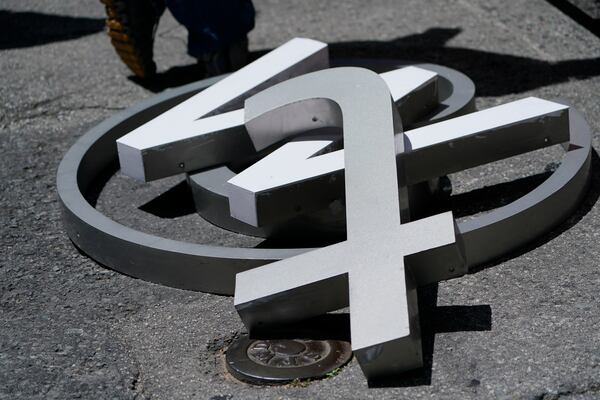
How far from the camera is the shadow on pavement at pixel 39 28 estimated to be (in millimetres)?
6629

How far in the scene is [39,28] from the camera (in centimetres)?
688

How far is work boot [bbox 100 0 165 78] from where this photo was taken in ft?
17.6

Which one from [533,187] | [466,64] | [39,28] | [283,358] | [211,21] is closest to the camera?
[283,358]

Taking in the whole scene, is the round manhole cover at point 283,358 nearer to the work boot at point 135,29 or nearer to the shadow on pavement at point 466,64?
the shadow on pavement at point 466,64

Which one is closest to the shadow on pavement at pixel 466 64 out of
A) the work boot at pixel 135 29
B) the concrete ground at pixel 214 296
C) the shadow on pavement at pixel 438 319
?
the concrete ground at pixel 214 296

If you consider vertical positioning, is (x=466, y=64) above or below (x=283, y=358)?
below

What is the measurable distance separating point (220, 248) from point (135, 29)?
A: 7.48 ft

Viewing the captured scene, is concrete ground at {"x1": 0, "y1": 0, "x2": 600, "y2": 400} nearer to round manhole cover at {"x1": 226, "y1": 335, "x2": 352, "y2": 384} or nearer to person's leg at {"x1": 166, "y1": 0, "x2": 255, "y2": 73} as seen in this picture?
round manhole cover at {"x1": 226, "y1": 335, "x2": 352, "y2": 384}

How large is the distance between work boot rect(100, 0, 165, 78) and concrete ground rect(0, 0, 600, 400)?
0.48 feet

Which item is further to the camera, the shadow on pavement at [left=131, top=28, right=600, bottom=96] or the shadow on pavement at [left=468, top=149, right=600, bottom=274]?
the shadow on pavement at [left=131, top=28, right=600, bottom=96]

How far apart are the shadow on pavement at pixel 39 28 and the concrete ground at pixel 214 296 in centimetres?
43

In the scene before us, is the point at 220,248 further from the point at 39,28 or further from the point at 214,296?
the point at 39,28

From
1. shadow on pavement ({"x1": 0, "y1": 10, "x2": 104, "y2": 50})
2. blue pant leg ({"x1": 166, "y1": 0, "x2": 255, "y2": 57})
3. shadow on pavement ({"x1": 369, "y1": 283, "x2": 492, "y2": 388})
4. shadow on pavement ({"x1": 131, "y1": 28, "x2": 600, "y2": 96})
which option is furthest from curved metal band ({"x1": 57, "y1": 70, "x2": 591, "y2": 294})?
shadow on pavement ({"x1": 0, "y1": 10, "x2": 104, "y2": 50})

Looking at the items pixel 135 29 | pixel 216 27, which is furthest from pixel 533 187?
pixel 135 29
